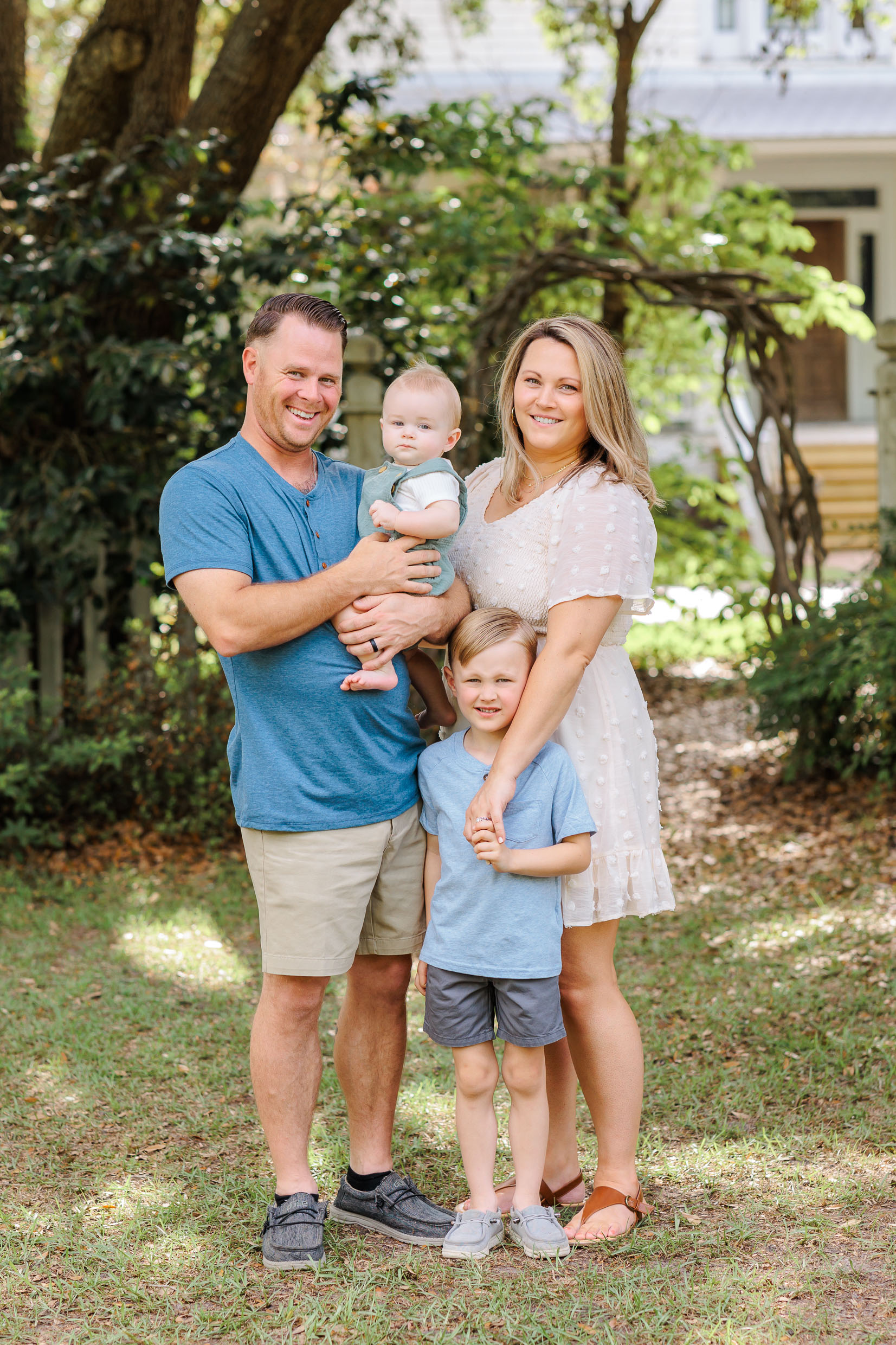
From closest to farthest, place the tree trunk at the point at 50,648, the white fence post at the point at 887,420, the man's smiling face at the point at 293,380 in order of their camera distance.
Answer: the man's smiling face at the point at 293,380
the tree trunk at the point at 50,648
the white fence post at the point at 887,420

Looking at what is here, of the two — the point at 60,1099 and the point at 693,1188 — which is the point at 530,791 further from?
the point at 60,1099

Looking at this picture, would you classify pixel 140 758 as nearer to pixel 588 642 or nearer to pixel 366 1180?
pixel 366 1180

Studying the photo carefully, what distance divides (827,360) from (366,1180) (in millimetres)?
16083

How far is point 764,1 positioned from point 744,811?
13418 mm

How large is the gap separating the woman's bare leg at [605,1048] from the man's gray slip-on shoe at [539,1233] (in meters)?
0.10

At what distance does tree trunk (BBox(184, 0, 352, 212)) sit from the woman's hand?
416cm

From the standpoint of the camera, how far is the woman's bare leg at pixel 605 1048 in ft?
9.19

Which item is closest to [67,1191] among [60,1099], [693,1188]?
[60,1099]

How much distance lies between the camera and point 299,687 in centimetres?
262

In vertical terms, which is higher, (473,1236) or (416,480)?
(416,480)

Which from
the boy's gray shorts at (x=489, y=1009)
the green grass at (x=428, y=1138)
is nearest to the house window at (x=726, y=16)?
the green grass at (x=428, y=1138)

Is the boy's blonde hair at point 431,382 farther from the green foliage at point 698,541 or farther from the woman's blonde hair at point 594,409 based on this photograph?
the green foliage at point 698,541

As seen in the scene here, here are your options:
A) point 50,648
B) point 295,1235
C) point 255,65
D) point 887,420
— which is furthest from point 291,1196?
point 255,65

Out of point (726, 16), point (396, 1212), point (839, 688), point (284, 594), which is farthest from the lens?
point (726, 16)
